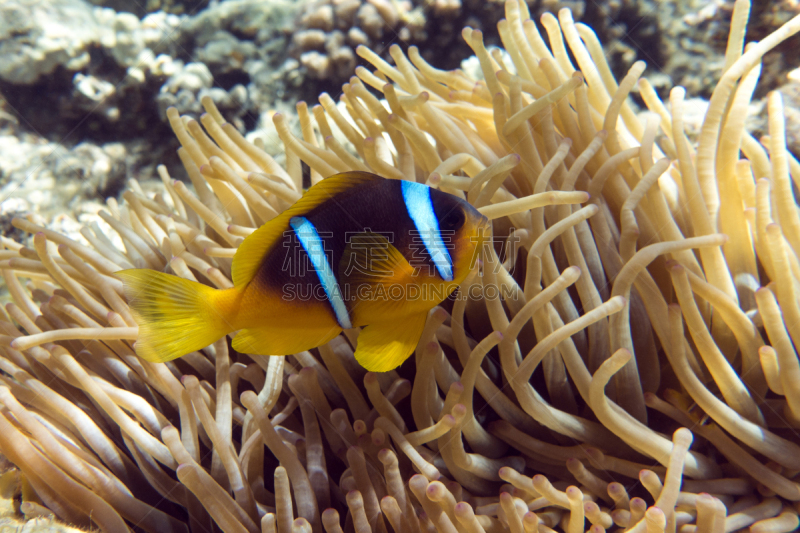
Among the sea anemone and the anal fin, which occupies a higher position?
the anal fin

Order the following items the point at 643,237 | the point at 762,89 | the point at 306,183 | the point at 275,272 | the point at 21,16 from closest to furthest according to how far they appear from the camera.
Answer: the point at 275,272
the point at 643,237
the point at 306,183
the point at 762,89
the point at 21,16

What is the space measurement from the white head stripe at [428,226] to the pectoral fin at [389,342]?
4.3 inches

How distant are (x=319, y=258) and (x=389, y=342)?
176mm

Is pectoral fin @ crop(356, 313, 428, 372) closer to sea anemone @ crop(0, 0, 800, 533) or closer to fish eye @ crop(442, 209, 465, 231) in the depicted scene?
sea anemone @ crop(0, 0, 800, 533)

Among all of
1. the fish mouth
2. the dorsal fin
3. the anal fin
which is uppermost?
the dorsal fin

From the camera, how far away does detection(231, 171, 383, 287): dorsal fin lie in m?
0.68

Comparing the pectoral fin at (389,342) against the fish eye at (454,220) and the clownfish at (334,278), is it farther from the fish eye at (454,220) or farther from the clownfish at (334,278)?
the fish eye at (454,220)

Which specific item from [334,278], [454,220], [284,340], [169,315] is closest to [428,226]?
[454,220]

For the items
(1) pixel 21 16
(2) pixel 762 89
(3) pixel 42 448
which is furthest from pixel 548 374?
(1) pixel 21 16

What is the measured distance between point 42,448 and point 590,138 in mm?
1256

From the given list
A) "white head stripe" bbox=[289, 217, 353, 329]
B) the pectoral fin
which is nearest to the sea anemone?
the pectoral fin

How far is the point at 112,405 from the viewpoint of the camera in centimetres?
87

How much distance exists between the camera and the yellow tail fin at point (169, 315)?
27.4 inches

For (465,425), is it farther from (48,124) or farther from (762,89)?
(48,124)
